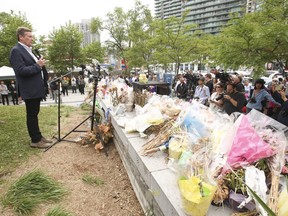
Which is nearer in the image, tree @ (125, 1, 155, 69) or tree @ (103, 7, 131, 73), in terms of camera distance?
tree @ (125, 1, 155, 69)

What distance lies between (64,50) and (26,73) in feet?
81.4

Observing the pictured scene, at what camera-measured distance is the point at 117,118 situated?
11.8ft

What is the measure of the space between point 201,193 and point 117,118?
2.49 meters

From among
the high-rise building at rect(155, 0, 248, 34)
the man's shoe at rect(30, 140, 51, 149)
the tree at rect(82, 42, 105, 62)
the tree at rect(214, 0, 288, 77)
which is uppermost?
the high-rise building at rect(155, 0, 248, 34)

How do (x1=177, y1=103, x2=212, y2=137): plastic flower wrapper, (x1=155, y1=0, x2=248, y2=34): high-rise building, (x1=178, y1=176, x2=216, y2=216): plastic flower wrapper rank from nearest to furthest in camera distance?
(x1=178, y1=176, x2=216, y2=216): plastic flower wrapper < (x1=177, y1=103, x2=212, y2=137): plastic flower wrapper < (x1=155, y1=0, x2=248, y2=34): high-rise building

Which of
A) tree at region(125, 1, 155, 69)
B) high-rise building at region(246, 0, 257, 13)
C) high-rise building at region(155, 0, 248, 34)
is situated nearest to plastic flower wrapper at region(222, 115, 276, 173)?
high-rise building at region(246, 0, 257, 13)

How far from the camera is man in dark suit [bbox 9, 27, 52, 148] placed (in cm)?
303

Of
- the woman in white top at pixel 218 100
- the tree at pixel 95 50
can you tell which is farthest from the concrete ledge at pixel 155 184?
the tree at pixel 95 50

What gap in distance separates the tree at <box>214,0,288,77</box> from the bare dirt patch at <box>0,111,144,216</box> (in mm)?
3617

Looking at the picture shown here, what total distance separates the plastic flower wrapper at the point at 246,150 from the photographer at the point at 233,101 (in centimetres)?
302

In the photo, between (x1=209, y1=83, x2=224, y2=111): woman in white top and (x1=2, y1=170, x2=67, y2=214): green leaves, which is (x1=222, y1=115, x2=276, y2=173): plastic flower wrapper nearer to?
(x1=2, y1=170, x2=67, y2=214): green leaves

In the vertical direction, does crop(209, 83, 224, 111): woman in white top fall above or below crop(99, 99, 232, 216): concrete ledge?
above

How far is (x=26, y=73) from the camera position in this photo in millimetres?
3029

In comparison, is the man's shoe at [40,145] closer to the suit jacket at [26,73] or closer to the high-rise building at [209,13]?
the suit jacket at [26,73]
